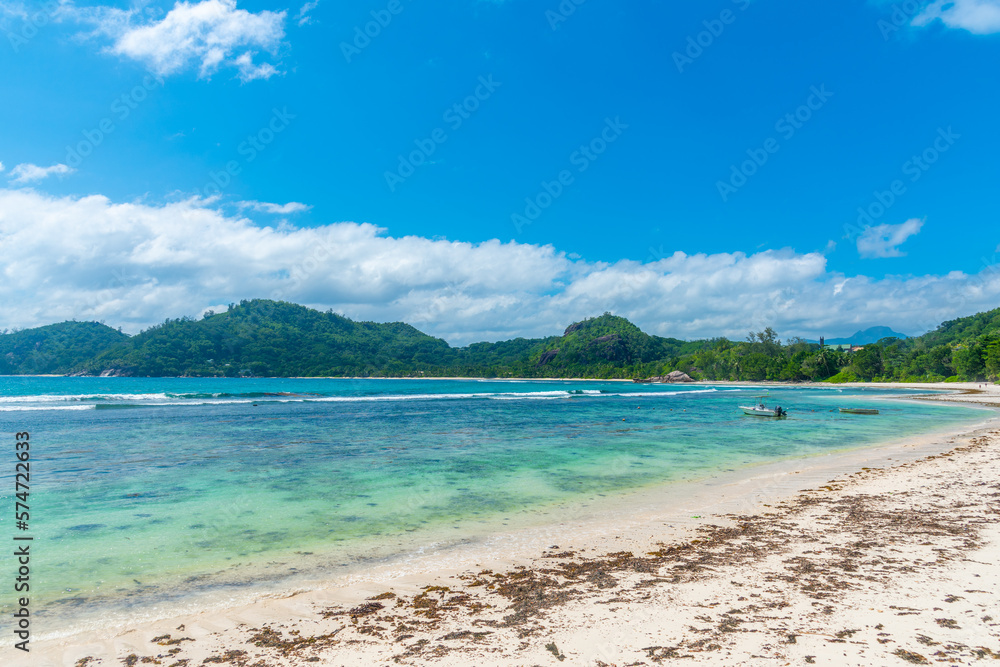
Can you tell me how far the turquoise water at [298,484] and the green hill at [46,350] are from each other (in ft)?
600

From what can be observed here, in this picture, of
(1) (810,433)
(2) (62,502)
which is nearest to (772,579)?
(2) (62,502)

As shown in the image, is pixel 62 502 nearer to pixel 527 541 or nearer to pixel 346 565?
pixel 346 565

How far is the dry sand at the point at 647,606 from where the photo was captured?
5.03m

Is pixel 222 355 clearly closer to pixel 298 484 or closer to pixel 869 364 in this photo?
pixel 298 484

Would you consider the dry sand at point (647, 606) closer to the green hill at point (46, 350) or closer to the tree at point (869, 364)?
the tree at point (869, 364)

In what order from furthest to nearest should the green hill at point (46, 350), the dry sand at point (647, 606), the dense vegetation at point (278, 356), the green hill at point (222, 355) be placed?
the green hill at point (46, 350)
the green hill at point (222, 355)
the dense vegetation at point (278, 356)
the dry sand at point (647, 606)

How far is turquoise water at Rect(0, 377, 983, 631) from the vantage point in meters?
8.51

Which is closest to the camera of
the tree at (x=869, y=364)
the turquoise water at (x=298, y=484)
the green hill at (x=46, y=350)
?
the turquoise water at (x=298, y=484)

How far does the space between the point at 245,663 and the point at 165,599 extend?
9.68 ft

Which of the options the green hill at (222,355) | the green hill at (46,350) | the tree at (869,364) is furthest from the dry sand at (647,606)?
the green hill at (46,350)

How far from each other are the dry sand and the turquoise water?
165cm

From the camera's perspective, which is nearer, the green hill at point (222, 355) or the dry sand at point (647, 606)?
the dry sand at point (647, 606)

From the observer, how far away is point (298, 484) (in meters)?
15.4

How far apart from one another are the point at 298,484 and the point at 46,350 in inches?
8945
